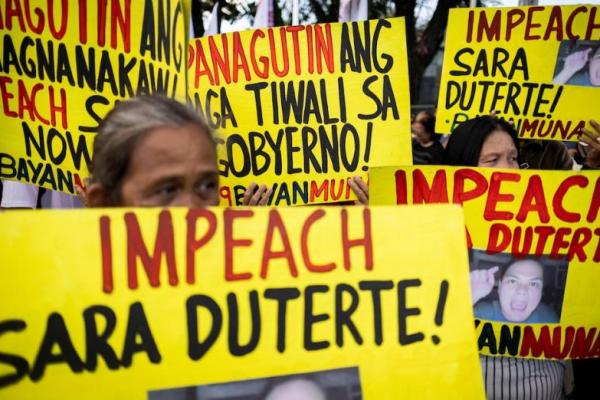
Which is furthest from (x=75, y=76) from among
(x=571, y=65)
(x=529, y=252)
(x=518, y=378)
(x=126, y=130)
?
(x=571, y=65)

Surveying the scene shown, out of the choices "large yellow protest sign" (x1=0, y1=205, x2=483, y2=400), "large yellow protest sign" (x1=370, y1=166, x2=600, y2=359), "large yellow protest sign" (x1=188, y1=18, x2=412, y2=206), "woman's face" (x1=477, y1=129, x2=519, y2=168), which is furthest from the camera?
"large yellow protest sign" (x1=188, y1=18, x2=412, y2=206)

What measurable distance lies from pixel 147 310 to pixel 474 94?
8.33 feet

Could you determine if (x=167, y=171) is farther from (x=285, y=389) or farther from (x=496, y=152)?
(x=496, y=152)

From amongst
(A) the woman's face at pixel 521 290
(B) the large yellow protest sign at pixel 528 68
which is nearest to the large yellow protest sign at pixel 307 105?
(B) the large yellow protest sign at pixel 528 68

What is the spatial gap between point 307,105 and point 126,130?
1516mm

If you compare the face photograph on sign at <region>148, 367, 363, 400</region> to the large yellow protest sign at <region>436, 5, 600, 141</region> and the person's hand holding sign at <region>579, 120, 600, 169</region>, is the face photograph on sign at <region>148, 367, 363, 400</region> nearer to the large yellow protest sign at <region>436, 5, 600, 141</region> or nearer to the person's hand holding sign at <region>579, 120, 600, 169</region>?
the large yellow protest sign at <region>436, 5, 600, 141</region>

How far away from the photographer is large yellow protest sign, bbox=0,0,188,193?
6.18 ft

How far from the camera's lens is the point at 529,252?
5.83 ft

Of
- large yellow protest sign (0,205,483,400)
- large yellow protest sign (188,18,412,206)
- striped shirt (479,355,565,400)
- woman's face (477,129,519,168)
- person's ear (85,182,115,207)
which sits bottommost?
striped shirt (479,355,565,400)

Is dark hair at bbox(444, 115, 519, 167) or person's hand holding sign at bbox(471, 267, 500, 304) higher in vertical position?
dark hair at bbox(444, 115, 519, 167)

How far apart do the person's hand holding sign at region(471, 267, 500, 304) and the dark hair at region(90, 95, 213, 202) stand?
3.22 ft

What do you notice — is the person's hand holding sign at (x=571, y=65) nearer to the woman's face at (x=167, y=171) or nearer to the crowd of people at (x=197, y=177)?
the crowd of people at (x=197, y=177)

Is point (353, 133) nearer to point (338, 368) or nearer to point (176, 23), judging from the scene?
→ point (176, 23)

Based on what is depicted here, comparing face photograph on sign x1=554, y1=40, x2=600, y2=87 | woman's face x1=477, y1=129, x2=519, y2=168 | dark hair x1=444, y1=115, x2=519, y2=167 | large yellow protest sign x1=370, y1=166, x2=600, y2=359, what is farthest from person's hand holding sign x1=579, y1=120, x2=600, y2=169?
large yellow protest sign x1=370, y1=166, x2=600, y2=359
